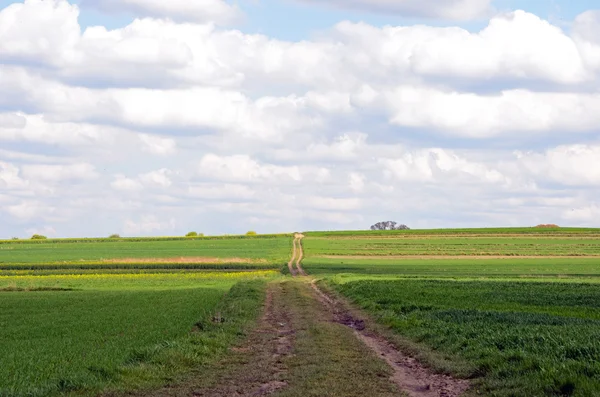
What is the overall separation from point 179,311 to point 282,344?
1247 centimetres

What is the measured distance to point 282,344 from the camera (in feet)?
72.1

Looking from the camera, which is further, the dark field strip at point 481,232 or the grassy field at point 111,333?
the dark field strip at point 481,232

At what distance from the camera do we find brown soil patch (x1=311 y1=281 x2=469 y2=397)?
14891mm

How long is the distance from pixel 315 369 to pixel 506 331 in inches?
282

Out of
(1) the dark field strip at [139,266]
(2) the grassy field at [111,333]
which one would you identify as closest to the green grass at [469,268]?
(1) the dark field strip at [139,266]

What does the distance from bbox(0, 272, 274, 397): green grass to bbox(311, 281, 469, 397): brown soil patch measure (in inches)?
180

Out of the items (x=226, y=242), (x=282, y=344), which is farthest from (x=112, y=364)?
(x=226, y=242)

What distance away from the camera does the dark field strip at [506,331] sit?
553 inches

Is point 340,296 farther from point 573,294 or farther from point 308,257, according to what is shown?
point 308,257

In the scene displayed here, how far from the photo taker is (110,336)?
24.6 meters

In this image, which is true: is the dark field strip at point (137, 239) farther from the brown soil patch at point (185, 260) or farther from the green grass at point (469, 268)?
the green grass at point (469, 268)

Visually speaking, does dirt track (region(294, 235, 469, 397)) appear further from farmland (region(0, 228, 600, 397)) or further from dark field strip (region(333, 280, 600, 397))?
dark field strip (region(333, 280, 600, 397))

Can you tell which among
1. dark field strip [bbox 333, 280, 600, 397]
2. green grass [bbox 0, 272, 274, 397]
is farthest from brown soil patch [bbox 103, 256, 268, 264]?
dark field strip [bbox 333, 280, 600, 397]

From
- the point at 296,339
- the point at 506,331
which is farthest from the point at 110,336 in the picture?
the point at 506,331
